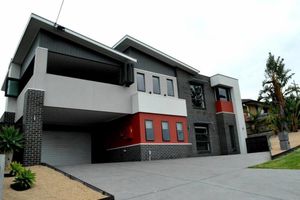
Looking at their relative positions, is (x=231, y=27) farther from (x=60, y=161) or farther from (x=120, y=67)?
(x=60, y=161)

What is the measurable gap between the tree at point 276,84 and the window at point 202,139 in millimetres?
9312

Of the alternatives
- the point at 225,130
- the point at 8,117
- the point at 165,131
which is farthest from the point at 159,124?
the point at 8,117

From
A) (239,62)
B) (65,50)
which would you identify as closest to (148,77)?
(65,50)

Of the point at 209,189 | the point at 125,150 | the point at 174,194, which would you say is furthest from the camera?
the point at 125,150

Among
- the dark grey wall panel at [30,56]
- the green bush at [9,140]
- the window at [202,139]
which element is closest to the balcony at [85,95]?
the dark grey wall panel at [30,56]

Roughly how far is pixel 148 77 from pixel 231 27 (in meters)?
6.32

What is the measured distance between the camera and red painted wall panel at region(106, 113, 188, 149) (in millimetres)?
14531

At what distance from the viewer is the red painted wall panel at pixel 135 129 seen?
14.5 metres

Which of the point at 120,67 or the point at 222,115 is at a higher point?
the point at 120,67

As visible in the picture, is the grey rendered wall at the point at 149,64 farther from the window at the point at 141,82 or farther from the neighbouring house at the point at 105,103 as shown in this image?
the window at the point at 141,82

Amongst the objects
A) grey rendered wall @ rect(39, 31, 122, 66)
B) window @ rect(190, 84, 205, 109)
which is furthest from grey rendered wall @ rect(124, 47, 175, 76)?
window @ rect(190, 84, 205, 109)

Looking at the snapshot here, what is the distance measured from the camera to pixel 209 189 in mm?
6016

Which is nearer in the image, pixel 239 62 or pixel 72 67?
pixel 72 67

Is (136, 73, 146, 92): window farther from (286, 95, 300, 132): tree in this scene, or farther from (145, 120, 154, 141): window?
(286, 95, 300, 132): tree
